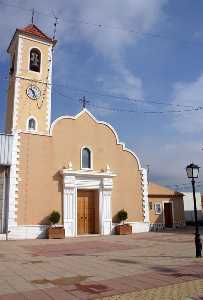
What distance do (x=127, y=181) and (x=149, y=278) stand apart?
14480mm

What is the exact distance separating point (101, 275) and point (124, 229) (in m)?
12.9

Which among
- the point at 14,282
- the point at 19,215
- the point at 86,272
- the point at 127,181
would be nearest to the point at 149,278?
the point at 86,272

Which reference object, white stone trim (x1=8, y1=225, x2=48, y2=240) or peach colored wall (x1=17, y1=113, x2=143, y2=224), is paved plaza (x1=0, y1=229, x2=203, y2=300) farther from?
peach colored wall (x1=17, y1=113, x2=143, y2=224)

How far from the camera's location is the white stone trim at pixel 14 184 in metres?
17.5

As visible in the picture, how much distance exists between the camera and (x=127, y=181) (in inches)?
860

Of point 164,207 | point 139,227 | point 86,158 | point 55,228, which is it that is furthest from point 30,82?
point 164,207

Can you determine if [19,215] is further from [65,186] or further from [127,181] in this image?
[127,181]

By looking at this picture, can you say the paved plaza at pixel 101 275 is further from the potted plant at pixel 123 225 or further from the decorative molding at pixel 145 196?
the decorative molding at pixel 145 196

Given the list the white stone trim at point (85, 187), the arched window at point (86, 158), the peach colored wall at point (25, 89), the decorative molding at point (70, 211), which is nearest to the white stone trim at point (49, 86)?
the peach colored wall at point (25, 89)

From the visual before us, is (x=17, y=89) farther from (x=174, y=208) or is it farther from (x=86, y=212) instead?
(x=174, y=208)

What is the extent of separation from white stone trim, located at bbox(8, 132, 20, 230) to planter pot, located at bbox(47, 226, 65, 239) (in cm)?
187

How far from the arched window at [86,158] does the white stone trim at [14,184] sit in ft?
13.6

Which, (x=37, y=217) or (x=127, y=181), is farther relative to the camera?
(x=127, y=181)

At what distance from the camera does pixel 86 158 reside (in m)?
20.8
